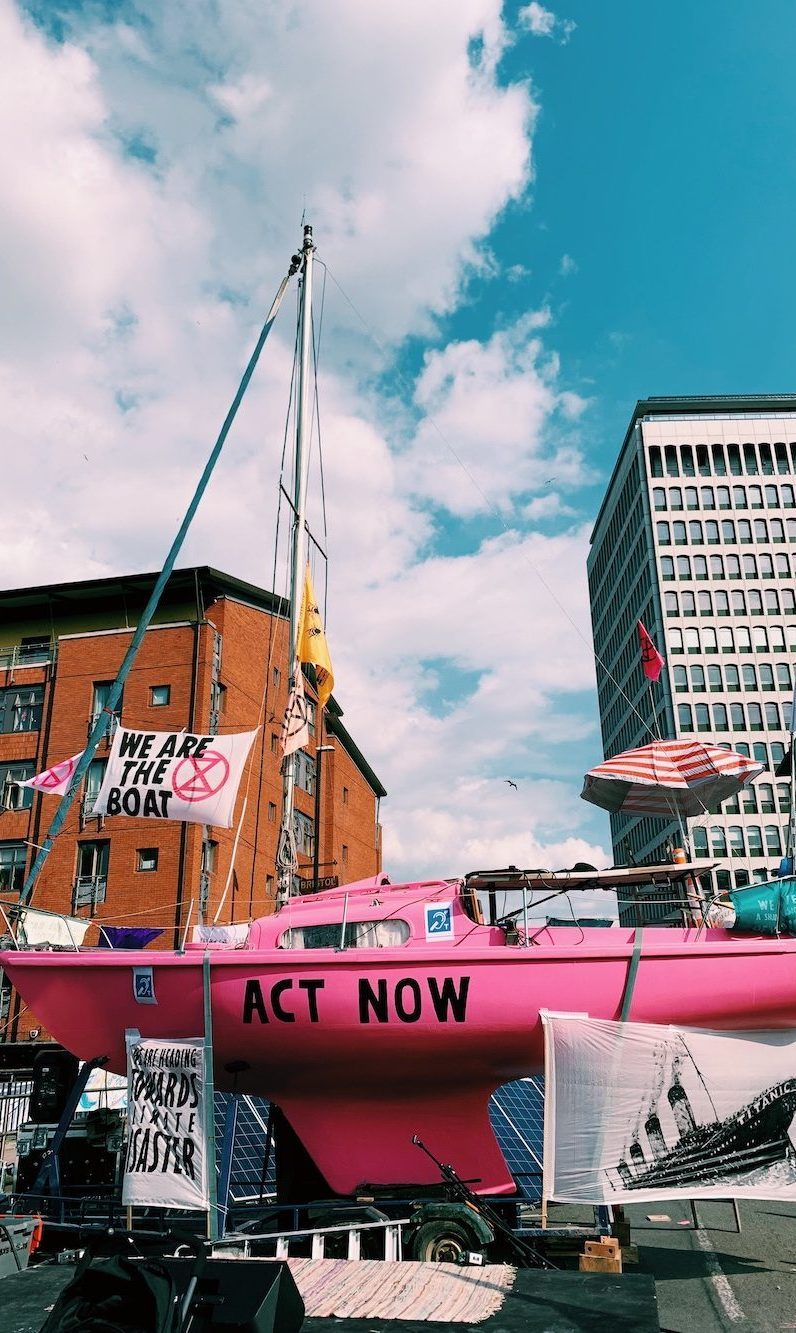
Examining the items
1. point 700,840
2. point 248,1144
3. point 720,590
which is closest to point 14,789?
point 248,1144

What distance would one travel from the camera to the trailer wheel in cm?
1059

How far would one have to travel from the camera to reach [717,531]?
90.2 m

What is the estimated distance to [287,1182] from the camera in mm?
13555

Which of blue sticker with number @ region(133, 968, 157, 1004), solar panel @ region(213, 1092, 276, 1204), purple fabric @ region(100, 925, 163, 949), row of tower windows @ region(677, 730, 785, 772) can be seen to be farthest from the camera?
row of tower windows @ region(677, 730, 785, 772)

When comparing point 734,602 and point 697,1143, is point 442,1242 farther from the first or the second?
point 734,602

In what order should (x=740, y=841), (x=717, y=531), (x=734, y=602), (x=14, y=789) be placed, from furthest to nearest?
(x=717, y=531) → (x=734, y=602) → (x=740, y=841) → (x=14, y=789)

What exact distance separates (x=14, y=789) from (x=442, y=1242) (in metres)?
31.7

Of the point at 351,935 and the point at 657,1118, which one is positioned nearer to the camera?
the point at 657,1118

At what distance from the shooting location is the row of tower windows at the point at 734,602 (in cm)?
8806

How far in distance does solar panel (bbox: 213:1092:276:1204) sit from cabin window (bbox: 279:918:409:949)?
3795 millimetres

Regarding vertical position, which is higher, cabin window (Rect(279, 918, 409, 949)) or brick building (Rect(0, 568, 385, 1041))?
→ brick building (Rect(0, 568, 385, 1041))

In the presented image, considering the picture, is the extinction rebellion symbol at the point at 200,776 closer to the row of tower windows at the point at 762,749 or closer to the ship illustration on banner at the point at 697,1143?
the ship illustration on banner at the point at 697,1143

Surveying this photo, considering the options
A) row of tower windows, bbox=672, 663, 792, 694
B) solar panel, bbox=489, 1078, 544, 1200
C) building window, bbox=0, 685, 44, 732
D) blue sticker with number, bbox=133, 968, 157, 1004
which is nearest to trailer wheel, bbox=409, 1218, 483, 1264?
solar panel, bbox=489, 1078, 544, 1200

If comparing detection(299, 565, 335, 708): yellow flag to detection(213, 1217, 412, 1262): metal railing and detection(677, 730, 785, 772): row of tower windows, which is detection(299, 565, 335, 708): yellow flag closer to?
detection(213, 1217, 412, 1262): metal railing
